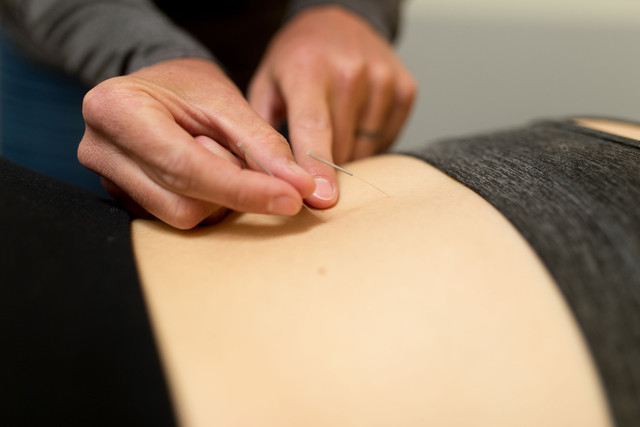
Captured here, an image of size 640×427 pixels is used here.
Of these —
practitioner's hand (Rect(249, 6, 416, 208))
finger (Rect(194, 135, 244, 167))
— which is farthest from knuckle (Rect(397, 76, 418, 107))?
finger (Rect(194, 135, 244, 167))

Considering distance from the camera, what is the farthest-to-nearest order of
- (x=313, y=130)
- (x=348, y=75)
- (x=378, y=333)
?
(x=348, y=75) → (x=313, y=130) → (x=378, y=333)

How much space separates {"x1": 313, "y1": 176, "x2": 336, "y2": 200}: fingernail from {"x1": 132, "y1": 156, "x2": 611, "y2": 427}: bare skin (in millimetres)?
100

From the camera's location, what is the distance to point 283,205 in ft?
1.72

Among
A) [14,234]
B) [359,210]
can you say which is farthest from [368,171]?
[14,234]

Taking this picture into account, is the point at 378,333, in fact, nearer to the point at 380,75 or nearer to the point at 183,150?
the point at 183,150

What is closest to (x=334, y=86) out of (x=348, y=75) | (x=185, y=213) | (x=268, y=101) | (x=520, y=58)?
(x=348, y=75)

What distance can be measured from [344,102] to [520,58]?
1497mm

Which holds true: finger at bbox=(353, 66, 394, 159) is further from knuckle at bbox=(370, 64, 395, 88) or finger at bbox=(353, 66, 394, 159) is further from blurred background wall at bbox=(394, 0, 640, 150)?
blurred background wall at bbox=(394, 0, 640, 150)

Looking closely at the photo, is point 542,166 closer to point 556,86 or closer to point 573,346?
point 573,346

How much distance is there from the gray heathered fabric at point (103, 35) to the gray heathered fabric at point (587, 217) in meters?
0.50

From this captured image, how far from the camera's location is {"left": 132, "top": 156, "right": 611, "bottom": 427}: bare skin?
39cm

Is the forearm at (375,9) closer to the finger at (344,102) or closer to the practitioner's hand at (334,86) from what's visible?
the practitioner's hand at (334,86)

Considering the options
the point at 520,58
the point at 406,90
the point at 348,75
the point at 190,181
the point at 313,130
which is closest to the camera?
the point at 190,181

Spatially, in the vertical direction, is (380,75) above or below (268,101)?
above
